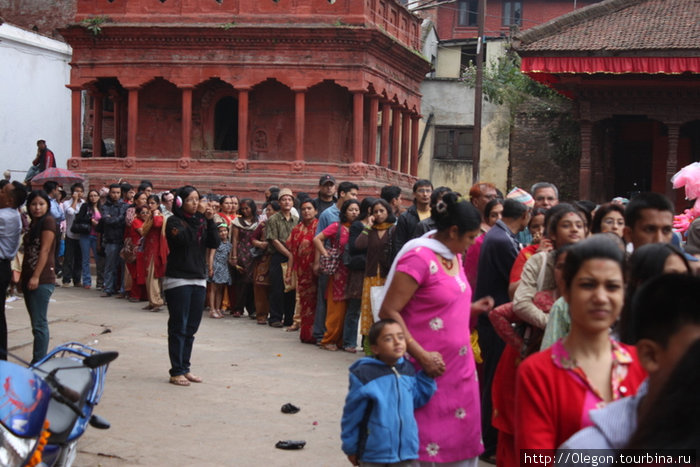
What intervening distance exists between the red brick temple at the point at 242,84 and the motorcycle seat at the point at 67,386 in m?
19.5

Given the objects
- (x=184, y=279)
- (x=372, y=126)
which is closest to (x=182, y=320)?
(x=184, y=279)

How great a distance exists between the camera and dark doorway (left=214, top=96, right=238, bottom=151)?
27.5m

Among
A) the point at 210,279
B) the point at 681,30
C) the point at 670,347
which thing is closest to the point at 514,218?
the point at 670,347

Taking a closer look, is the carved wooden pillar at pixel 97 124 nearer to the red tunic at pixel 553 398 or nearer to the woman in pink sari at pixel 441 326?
the woman in pink sari at pixel 441 326

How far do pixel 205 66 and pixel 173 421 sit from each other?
64.4 feet

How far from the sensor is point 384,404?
4.45 m

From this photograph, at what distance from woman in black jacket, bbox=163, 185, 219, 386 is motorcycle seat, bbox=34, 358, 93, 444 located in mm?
3027

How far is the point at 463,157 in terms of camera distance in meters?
35.9

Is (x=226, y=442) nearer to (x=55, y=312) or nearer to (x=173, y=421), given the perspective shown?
(x=173, y=421)

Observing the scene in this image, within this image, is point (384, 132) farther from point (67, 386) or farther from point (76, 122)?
point (67, 386)

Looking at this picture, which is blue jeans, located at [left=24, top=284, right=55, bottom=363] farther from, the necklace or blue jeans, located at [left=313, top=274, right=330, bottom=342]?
the necklace

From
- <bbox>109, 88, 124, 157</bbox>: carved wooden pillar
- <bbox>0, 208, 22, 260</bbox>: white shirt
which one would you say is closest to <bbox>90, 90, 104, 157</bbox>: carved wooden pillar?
<bbox>109, 88, 124, 157</bbox>: carved wooden pillar

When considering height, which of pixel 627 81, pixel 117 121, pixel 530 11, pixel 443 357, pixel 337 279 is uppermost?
pixel 530 11

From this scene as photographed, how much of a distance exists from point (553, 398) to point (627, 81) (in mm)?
18133
